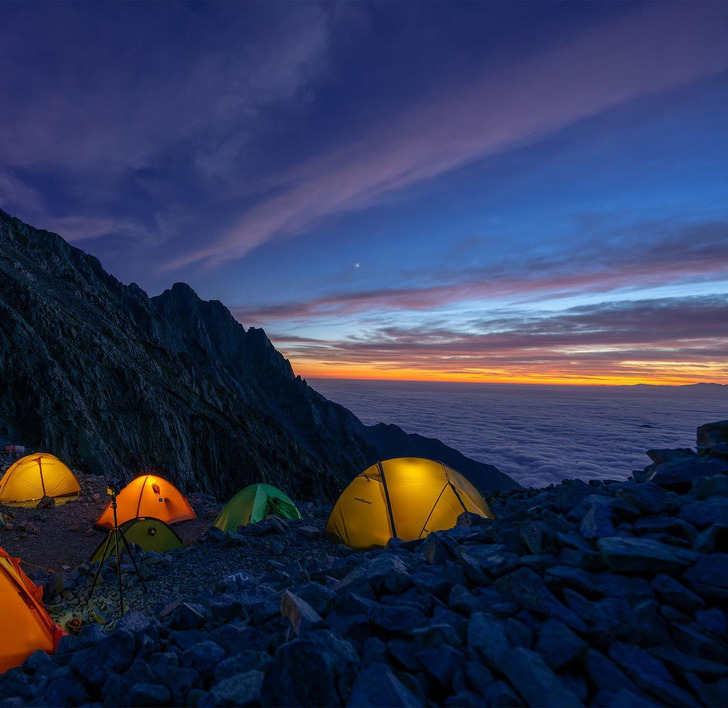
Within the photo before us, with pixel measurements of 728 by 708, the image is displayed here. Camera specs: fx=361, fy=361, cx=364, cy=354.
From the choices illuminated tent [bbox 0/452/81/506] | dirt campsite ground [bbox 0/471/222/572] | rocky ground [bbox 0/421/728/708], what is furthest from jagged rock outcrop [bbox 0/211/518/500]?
rocky ground [bbox 0/421/728/708]

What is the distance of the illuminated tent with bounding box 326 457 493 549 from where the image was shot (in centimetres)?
1062

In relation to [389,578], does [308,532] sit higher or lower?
lower

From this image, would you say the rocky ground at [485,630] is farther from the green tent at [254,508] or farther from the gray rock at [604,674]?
the green tent at [254,508]

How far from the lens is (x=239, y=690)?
2930 mm

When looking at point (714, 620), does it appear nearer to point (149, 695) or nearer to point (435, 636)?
point (435, 636)

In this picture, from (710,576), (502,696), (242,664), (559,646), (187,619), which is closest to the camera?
(502,696)

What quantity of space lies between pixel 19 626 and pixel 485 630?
23.9ft

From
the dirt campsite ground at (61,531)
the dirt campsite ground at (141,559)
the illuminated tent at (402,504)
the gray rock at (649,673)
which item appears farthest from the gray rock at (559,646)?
the dirt campsite ground at (61,531)

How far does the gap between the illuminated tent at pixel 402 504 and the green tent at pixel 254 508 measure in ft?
11.1

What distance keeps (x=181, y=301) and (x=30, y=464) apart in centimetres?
9195

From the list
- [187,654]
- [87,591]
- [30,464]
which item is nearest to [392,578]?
[187,654]

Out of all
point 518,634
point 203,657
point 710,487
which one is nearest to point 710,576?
point 710,487

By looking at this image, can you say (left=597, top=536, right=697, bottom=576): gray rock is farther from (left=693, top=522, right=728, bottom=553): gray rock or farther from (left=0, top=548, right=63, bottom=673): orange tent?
(left=0, top=548, right=63, bottom=673): orange tent

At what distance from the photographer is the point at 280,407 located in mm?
93375
